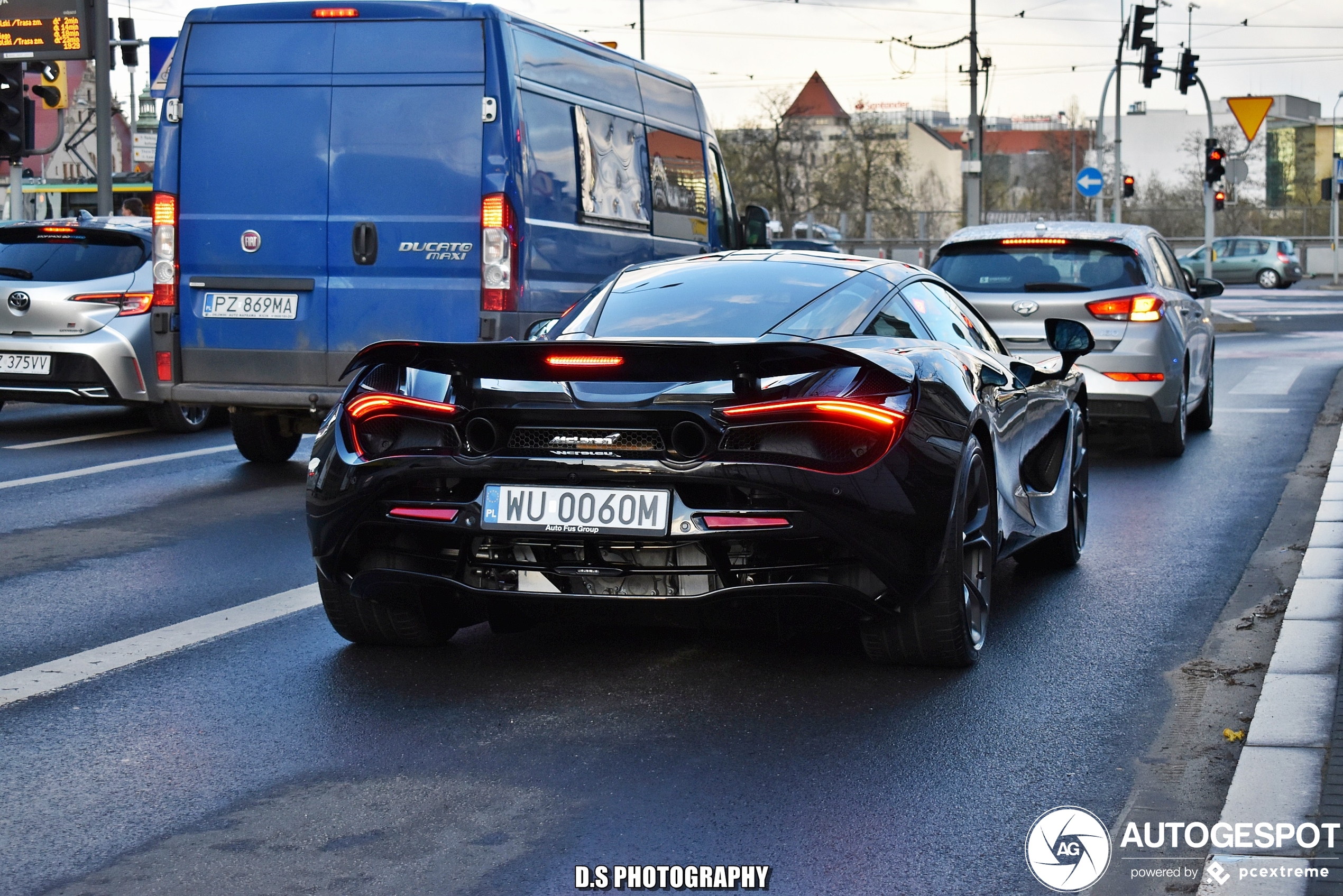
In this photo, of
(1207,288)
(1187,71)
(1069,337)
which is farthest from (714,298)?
(1187,71)

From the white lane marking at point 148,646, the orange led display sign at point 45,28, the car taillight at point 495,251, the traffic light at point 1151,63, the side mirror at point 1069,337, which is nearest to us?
the white lane marking at point 148,646

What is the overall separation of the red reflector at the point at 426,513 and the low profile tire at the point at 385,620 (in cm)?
48

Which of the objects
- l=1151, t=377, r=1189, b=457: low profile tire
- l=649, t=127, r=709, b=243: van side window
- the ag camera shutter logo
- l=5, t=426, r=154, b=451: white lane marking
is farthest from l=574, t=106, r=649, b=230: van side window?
the ag camera shutter logo

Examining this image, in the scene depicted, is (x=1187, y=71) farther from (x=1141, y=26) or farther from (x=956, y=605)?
(x=956, y=605)

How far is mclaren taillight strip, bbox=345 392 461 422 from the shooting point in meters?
5.14

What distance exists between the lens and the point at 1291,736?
4539 millimetres

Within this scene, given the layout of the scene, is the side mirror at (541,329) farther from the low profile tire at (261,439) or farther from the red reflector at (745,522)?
the low profile tire at (261,439)

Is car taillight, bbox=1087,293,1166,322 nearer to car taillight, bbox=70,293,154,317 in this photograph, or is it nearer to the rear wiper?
the rear wiper

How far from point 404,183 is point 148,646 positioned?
429cm

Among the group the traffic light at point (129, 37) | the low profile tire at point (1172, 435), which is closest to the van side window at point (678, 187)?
the low profile tire at point (1172, 435)

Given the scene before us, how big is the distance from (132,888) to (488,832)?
0.79m

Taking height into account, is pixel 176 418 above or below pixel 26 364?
below

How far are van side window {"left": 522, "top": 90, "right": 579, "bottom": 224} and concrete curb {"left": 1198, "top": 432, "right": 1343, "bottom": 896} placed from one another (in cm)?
494

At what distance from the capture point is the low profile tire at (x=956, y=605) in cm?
526
